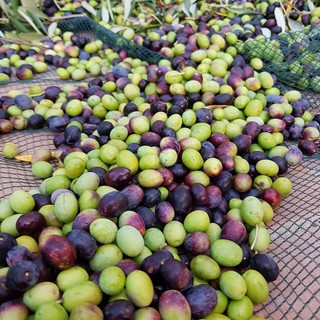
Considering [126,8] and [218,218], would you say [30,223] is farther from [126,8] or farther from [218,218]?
[126,8]

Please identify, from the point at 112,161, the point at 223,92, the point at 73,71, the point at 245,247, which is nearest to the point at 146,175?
the point at 112,161

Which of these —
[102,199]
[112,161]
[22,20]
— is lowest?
[22,20]

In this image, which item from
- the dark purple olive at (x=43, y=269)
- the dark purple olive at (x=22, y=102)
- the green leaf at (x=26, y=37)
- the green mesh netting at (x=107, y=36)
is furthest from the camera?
the green leaf at (x=26, y=37)

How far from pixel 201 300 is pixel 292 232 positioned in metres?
0.82

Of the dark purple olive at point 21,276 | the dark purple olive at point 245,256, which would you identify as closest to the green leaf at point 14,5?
the dark purple olive at point 21,276

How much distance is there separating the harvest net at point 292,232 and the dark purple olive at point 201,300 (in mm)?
331

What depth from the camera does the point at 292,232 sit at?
195 cm

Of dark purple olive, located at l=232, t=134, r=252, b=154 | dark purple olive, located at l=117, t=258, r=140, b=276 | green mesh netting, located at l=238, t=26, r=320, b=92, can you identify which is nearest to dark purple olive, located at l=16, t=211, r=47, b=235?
dark purple olive, located at l=117, t=258, r=140, b=276

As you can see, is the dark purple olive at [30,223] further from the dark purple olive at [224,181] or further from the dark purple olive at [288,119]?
the dark purple olive at [288,119]

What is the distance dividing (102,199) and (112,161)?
44cm

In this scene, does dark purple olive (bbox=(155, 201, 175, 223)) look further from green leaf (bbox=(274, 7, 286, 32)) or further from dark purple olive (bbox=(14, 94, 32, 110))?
green leaf (bbox=(274, 7, 286, 32))

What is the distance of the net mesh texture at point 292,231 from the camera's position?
1.61 m

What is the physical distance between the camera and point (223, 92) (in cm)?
274

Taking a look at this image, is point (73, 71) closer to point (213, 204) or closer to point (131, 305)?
point (213, 204)
